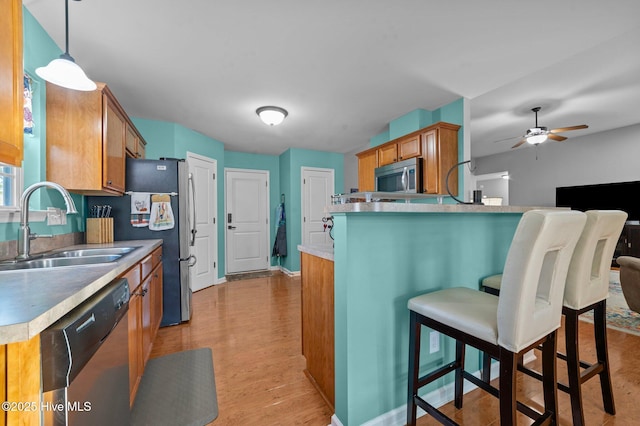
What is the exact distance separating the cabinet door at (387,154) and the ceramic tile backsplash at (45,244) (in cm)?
346

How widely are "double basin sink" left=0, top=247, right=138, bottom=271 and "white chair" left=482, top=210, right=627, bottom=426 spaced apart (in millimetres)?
2550

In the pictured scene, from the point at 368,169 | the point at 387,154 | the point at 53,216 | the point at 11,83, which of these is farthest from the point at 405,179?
the point at 53,216

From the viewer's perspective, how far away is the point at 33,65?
176 cm

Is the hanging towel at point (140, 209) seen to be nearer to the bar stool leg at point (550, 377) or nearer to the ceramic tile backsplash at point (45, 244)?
the ceramic tile backsplash at point (45, 244)

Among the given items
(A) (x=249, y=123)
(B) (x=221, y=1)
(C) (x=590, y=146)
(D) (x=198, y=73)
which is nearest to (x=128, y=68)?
(D) (x=198, y=73)

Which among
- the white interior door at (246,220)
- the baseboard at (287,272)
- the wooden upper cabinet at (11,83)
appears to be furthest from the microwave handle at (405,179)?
the wooden upper cabinet at (11,83)

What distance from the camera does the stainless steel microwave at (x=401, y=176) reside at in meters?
3.15

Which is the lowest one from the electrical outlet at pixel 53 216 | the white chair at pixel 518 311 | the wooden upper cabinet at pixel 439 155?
the white chair at pixel 518 311

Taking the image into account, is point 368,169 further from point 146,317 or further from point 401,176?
point 146,317

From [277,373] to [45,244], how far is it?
1.79 metres

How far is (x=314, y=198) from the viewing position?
17.3 feet

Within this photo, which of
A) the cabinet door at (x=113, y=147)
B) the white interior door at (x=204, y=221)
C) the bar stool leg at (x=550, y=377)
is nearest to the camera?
the bar stool leg at (x=550, y=377)

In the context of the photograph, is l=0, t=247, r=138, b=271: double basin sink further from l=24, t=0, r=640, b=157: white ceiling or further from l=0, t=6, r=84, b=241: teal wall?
l=24, t=0, r=640, b=157: white ceiling

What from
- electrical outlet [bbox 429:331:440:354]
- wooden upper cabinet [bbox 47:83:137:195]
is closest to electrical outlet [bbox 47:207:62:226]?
wooden upper cabinet [bbox 47:83:137:195]
